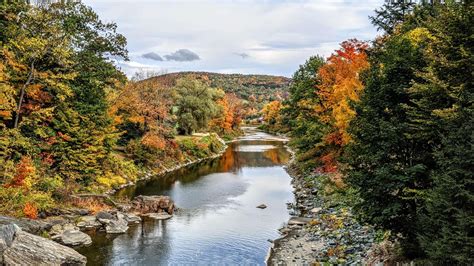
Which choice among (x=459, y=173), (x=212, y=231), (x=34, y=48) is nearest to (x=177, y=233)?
(x=212, y=231)

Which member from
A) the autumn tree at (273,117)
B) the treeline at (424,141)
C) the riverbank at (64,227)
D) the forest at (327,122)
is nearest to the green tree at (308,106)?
the forest at (327,122)

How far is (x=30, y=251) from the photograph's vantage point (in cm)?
1811

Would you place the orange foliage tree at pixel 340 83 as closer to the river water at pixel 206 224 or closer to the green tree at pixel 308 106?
the green tree at pixel 308 106

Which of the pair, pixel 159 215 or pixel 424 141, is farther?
pixel 159 215

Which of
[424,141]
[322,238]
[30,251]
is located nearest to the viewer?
[424,141]

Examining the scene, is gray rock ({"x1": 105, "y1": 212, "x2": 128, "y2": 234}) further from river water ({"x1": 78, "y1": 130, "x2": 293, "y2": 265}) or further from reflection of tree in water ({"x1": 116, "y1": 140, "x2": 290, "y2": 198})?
reflection of tree in water ({"x1": 116, "y1": 140, "x2": 290, "y2": 198})

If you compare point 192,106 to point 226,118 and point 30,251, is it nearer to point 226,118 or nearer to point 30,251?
point 226,118

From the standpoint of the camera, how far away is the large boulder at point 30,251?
57.6 feet

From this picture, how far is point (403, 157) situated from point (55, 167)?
28923 millimetres

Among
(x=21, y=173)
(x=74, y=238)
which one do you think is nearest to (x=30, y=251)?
(x=74, y=238)

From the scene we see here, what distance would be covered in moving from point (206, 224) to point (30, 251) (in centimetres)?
1247

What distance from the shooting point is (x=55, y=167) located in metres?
34.0

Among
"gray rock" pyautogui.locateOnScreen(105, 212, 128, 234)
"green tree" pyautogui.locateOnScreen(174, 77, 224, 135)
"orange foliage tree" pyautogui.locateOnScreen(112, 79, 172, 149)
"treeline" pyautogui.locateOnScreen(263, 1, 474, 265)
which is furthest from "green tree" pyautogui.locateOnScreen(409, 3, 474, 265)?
"green tree" pyautogui.locateOnScreen(174, 77, 224, 135)

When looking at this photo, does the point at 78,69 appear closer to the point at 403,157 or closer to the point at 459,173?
the point at 403,157
